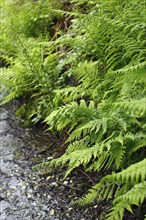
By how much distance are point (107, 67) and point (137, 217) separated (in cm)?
154

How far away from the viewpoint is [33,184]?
3.62 m

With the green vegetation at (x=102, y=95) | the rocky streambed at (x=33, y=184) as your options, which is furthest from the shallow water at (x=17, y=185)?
the green vegetation at (x=102, y=95)

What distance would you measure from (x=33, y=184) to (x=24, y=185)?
9 cm

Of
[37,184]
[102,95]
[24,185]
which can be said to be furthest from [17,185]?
[102,95]

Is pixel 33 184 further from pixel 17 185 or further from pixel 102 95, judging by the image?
pixel 102 95

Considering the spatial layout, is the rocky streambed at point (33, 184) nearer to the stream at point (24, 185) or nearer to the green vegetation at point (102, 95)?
the stream at point (24, 185)

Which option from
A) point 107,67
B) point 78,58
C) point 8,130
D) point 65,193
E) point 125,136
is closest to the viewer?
point 125,136

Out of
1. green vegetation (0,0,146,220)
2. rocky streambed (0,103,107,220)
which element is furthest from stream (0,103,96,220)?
green vegetation (0,0,146,220)

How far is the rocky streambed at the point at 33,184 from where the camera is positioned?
3.20 meters

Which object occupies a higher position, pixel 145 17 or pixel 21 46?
pixel 145 17

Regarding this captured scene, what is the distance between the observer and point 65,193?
135 inches

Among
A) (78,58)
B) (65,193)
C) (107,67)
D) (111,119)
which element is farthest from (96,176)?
(78,58)

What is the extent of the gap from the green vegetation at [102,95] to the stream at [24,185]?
23 centimetres

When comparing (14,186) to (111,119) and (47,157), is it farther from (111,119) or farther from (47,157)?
(111,119)
